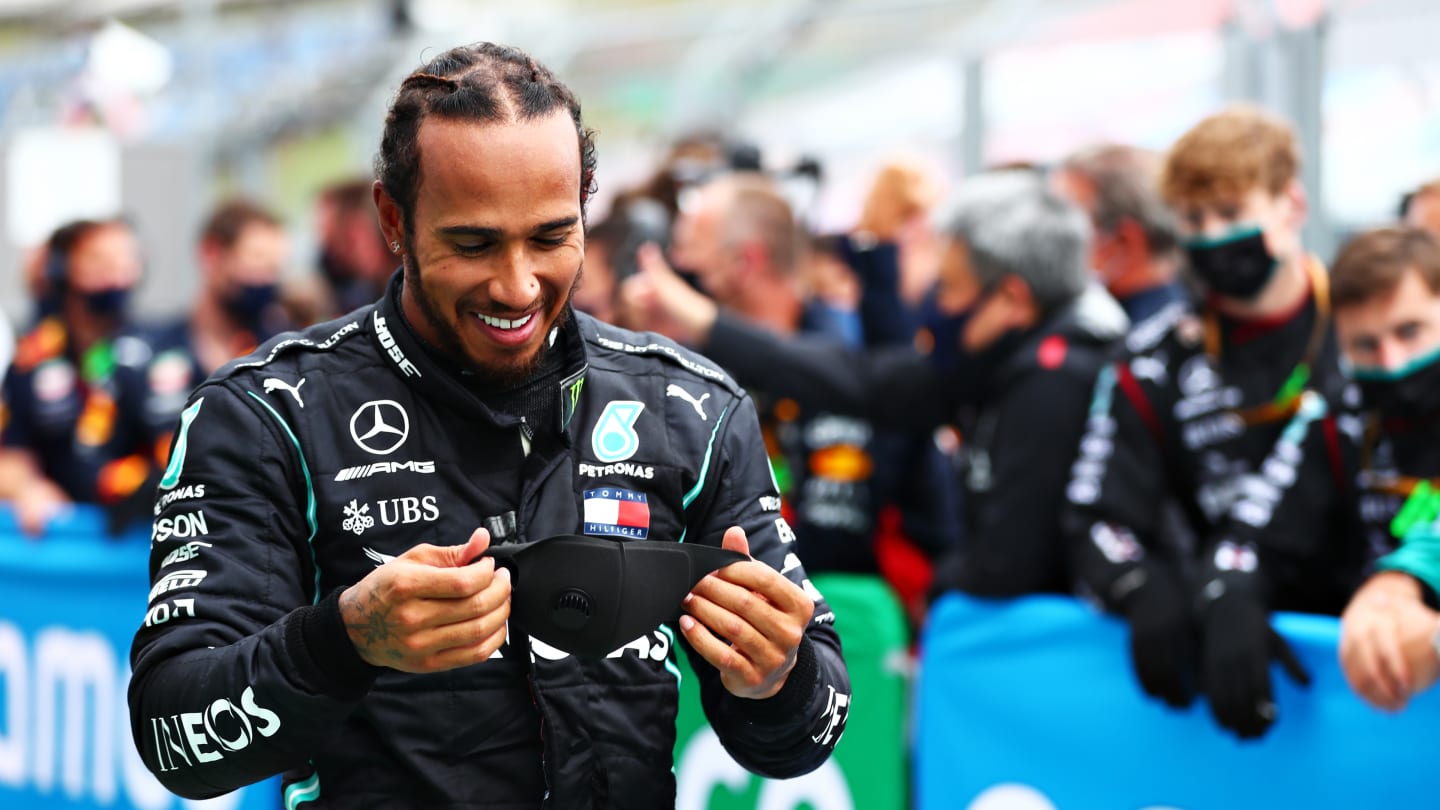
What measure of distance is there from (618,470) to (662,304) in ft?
7.91

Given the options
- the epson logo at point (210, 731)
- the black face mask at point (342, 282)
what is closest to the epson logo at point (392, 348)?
the epson logo at point (210, 731)

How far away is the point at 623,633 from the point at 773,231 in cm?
325

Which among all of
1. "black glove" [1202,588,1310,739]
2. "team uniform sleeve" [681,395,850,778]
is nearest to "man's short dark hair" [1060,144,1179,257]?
"black glove" [1202,588,1310,739]

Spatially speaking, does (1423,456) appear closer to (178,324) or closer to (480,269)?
(480,269)

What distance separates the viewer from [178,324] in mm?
6754

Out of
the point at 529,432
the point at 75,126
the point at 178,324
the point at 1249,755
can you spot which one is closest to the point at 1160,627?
the point at 1249,755

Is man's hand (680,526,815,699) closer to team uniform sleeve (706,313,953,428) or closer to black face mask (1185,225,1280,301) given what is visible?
black face mask (1185,225,1280,301)

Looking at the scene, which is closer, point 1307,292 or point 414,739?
point 414,739

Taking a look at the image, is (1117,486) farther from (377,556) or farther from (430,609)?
(430,609)

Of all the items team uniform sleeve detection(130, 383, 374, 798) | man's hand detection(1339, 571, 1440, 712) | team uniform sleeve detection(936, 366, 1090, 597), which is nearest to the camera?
team uniform sleeve detection(130, 383, 374, 798)

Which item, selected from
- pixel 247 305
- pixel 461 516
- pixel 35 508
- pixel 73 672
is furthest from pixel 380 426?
pixel 247 305

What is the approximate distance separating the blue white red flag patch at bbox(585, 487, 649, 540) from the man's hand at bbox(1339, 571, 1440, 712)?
172 cm

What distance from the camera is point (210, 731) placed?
2.01 m

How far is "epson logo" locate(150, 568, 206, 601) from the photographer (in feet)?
6.82
